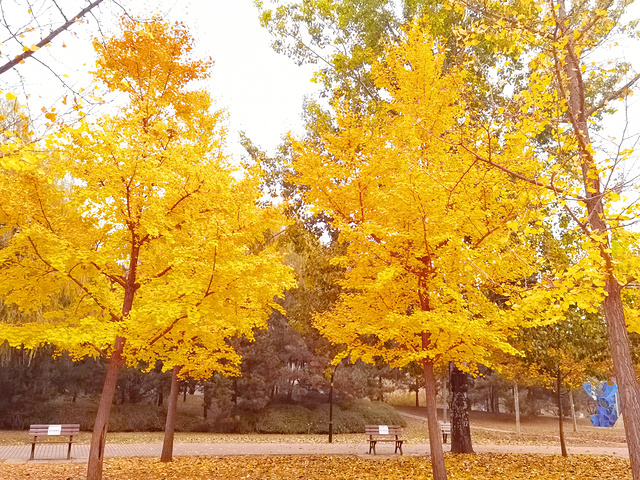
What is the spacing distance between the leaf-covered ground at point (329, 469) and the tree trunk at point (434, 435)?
1.27 m

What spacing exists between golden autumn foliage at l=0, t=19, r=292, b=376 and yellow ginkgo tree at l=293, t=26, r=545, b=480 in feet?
5.58

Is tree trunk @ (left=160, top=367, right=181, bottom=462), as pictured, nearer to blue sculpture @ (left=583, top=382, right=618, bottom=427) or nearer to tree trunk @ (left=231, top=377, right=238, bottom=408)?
tree trunk @ (left=231, top=377, right=238, bottom=408)

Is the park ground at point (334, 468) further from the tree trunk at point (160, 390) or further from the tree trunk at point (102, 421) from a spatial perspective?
the tree trunk at point (160, 390)

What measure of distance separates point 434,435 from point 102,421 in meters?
6.17

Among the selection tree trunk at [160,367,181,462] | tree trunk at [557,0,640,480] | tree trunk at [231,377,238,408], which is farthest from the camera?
tree trunk at [231,377,238,408]

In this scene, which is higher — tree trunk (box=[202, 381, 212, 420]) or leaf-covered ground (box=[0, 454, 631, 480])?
tree trunk (box=[202, 381, 212, 420])

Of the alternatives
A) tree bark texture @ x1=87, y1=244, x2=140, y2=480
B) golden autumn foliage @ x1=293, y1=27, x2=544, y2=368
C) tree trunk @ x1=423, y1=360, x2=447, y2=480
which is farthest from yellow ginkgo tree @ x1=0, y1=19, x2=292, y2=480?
tree trunk @ x1=423, y1=360, x2=447, y2=480

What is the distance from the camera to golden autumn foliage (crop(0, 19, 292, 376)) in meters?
7.54

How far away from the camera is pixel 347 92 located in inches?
563

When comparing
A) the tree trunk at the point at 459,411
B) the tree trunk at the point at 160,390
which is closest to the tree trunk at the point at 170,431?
the tree trunk at the point at 459,411

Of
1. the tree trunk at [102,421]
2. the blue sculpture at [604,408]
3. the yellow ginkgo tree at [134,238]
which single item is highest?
the yellow ginkgo tree at [134,238]

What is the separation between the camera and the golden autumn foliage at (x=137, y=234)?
7.54 m

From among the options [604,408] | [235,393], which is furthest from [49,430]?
[604,408]

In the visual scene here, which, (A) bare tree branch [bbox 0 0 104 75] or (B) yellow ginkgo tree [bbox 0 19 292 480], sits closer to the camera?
(A) bare tree branch [bbox 0 0 104 75]
